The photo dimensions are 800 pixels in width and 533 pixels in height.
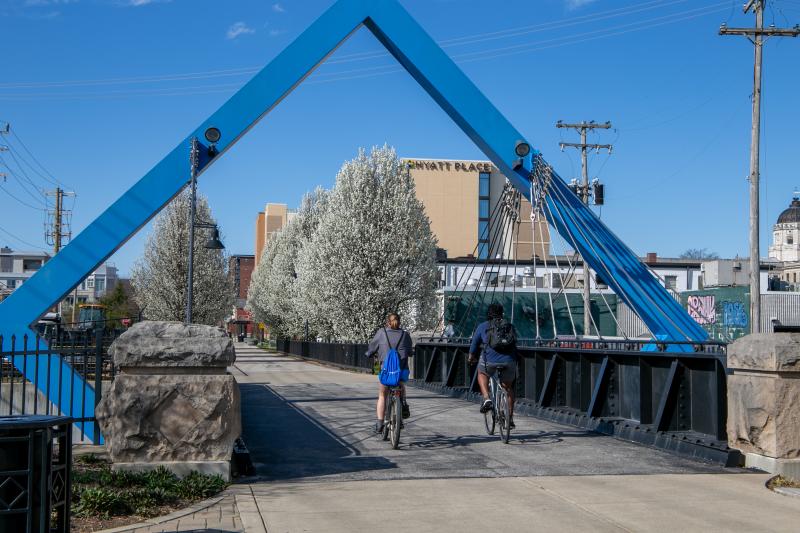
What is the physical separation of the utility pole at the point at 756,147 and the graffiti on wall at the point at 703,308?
755 inches

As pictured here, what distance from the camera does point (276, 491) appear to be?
27.9 ft

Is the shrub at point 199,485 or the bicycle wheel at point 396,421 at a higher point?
the bicycle wheel at point 396,421

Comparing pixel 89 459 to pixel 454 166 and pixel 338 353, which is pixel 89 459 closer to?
pixel 338 353

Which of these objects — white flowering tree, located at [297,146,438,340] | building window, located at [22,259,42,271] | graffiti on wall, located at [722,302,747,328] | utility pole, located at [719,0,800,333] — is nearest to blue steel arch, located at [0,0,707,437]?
utility pole, located at [719,0,800,333]

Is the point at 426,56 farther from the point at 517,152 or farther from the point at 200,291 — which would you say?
the point at 200,291

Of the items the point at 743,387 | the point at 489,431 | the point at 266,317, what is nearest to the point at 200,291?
the point at 266,317

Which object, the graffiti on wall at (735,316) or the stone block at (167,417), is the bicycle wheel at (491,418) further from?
the graffiti on wall at (735,316)

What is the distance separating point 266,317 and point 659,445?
6238 centimetres

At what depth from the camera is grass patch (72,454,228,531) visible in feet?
23.9

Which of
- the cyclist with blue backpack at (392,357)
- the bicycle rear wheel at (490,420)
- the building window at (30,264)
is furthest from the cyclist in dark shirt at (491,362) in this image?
the building window at (30,264)

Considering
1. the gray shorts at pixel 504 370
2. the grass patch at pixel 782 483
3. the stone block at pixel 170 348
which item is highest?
the stone block at pixel 170 348

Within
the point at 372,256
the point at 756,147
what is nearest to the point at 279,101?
the point at 756,147

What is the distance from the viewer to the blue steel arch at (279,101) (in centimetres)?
1420

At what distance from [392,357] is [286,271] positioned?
52.6 metres
